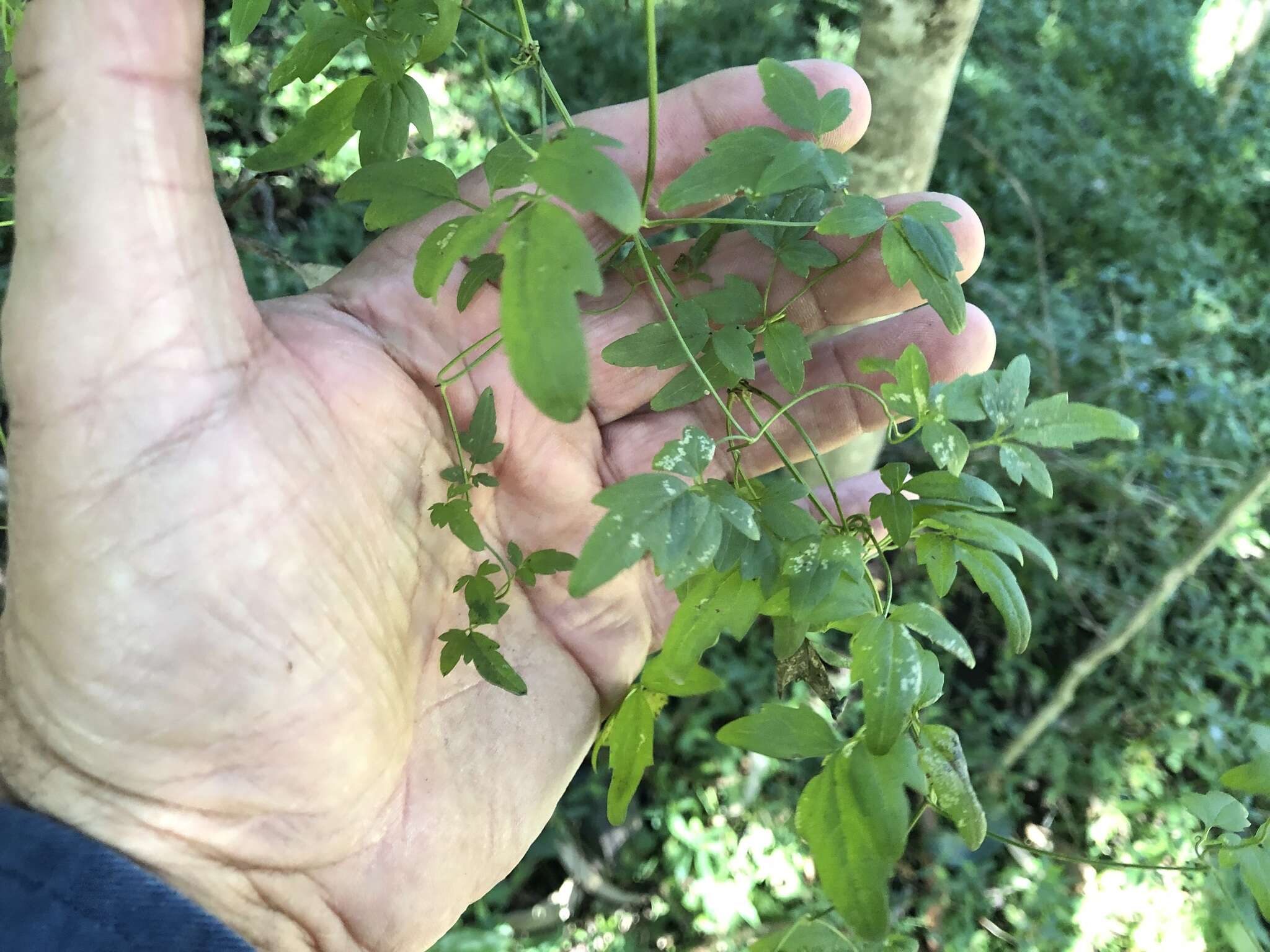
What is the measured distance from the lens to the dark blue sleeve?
1.06 meters

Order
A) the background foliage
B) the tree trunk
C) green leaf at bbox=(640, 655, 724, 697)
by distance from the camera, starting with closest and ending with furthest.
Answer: green leaf at bbox=(640, 655, 724, 697), the tree trunk, the background foliage

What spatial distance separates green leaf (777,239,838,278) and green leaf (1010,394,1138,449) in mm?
351

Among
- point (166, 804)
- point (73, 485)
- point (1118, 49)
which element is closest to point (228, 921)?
point (166, 804)

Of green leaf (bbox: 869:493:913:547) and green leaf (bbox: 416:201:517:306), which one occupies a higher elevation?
green leaf (bbox: 416:201:517:306)

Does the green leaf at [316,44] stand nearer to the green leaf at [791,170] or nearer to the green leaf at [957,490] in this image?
the green leaf at [791,170]

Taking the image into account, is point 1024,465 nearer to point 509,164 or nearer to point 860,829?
point 860,829

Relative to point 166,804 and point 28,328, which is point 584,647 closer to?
point 166,804

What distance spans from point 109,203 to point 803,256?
88cm

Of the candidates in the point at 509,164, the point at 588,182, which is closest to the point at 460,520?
the point at 509,164

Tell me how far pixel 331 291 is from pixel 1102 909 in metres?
2.51

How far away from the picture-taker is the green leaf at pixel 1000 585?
1.10 meters

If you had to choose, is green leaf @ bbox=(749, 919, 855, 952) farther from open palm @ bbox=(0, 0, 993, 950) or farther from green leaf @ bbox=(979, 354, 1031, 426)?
green leaf @ bbox=(979, 354, 1031, 426)

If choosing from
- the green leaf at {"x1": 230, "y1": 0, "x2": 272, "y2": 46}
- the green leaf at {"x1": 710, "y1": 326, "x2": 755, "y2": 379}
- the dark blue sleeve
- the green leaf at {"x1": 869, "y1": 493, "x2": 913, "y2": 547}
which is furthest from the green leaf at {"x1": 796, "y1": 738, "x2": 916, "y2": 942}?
the green leaf at {"x1": 230, "y1": 0, "x2": 272, "y2": 46}

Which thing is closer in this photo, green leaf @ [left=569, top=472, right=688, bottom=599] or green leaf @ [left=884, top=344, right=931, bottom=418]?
green leaf @ [left=569, top=472, right=688, bottom=599]
